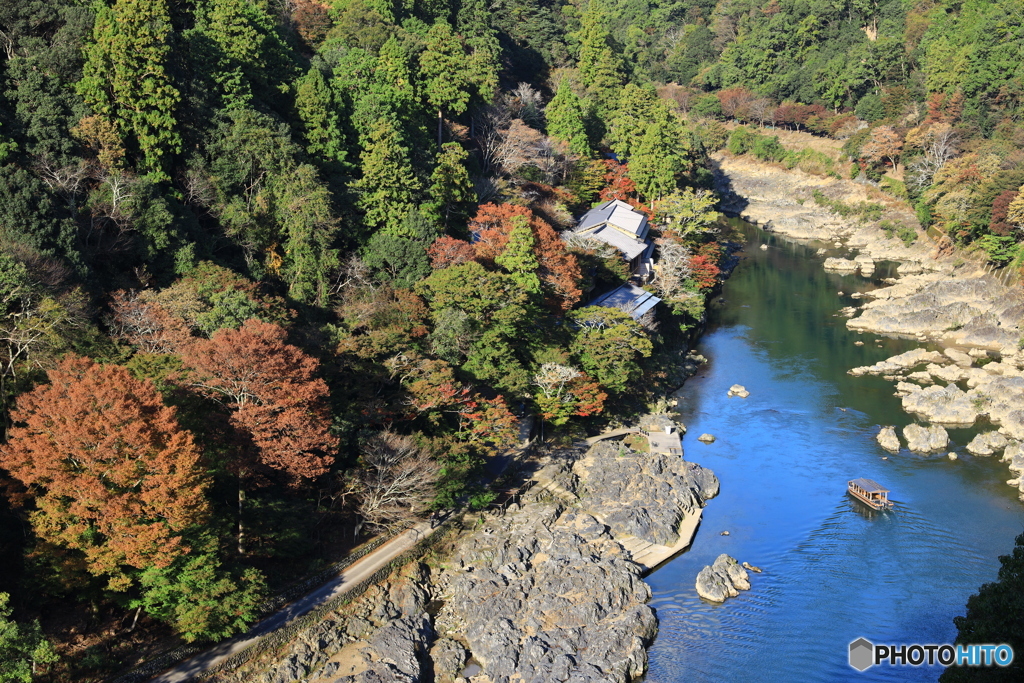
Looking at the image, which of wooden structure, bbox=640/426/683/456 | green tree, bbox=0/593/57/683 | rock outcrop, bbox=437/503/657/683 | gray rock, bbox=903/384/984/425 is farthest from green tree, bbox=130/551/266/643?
gray rock, bbox=903/384/984/425

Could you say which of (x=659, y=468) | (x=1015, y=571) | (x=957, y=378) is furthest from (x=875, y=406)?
(x=1015, y=571)

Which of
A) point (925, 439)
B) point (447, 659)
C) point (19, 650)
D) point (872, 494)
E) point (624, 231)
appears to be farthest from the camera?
point (624, 231)

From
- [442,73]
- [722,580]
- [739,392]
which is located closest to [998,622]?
[722,580]

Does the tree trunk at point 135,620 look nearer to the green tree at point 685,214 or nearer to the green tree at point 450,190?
the green tree at point 450,190

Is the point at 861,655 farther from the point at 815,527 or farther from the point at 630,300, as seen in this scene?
the point at 630,300

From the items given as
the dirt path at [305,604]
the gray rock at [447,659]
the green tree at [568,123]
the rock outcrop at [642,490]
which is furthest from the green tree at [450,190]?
the gray rock at [447,659]

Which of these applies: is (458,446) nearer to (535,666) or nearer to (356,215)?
(535,666)

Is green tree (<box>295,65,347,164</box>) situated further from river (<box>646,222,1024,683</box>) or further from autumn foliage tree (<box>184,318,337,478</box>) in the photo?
river (<box>646,222,1024,683</box>)
